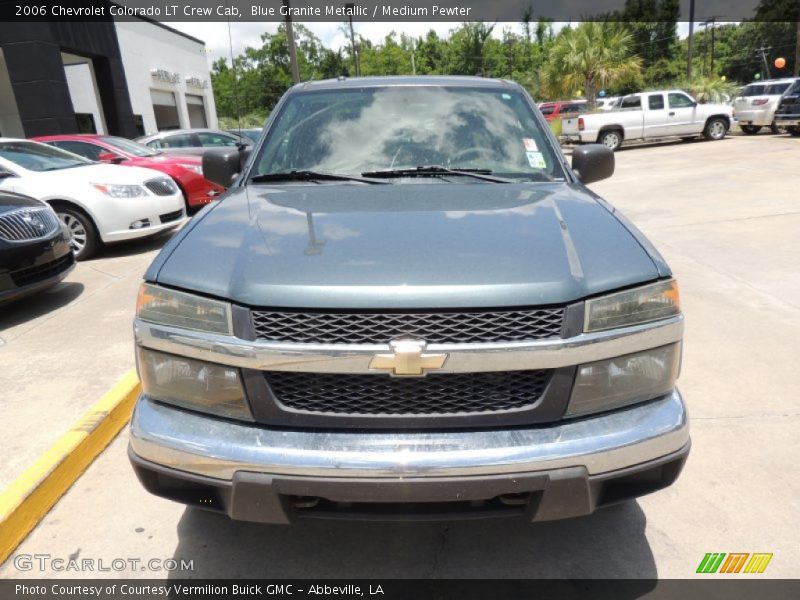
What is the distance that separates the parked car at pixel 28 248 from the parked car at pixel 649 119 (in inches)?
664

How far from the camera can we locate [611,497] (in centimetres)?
184

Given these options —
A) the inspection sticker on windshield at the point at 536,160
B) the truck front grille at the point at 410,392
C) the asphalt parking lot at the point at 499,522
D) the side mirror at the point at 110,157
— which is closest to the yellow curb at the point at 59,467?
the asphalt parking lot at the point at 499,522

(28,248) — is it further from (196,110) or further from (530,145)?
(196,110)

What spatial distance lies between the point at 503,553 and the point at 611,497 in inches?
24.1

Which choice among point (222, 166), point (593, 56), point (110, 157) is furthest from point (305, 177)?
point (593, 56)

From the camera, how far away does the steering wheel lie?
296cm

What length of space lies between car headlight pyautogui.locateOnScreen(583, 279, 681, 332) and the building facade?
17498mm

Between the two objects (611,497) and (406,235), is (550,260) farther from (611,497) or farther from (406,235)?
(611,497)

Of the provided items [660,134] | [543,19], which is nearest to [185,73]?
[660,134]

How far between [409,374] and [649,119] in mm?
20052

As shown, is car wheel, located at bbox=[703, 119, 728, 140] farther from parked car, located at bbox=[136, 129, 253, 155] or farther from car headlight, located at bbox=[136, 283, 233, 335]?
car headlight, located at bbox=[136, 283, 233, 335]

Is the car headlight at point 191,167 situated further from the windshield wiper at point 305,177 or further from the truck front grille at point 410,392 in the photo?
the truck front grille at point 410,392

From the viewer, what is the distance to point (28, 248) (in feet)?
16.1

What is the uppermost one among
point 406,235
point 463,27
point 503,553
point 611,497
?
point 463,27
